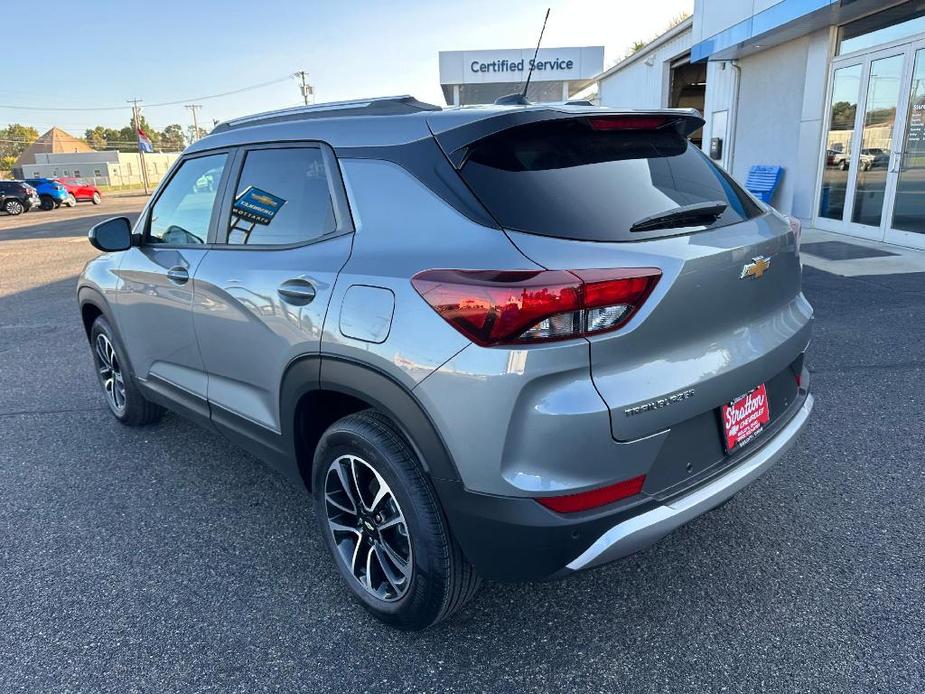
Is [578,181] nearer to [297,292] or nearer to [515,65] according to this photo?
[297,292]

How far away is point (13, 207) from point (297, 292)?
35119 millimetres

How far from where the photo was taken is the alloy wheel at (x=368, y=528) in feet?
7.55

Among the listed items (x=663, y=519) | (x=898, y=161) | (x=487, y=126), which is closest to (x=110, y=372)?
(x=487, y=126)

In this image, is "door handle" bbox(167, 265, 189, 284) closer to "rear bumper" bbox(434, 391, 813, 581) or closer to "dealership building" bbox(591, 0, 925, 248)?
"rear bumper" bbox(434, 391, 813, 581)

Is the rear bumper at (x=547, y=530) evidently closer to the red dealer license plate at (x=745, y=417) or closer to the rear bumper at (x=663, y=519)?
the rear bumper at (x=663, y=519)

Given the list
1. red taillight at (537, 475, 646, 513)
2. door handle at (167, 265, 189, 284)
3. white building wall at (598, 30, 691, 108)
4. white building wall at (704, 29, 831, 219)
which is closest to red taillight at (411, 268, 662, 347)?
red taillight at (537, 475, 646, 513)

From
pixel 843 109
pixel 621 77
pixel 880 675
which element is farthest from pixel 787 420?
pixel 621 77

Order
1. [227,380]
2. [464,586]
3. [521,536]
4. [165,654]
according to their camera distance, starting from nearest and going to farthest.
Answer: [521,536] < [464,586] < [165,654] < [227,380]

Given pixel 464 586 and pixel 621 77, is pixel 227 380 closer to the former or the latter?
pixel 464 586

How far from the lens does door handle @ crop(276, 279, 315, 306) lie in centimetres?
234

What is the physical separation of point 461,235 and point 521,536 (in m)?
0.89

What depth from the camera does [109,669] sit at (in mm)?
2275

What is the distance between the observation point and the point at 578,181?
7.04 feet

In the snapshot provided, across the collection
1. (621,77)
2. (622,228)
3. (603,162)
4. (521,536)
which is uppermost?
(621,77)
